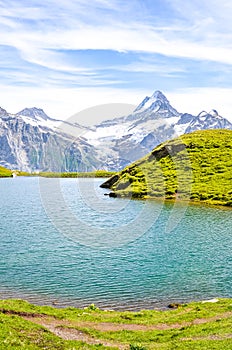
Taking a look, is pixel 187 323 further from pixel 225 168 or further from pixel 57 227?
pixel 225 168

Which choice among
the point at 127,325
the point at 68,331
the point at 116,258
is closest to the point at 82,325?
the point at 68,331


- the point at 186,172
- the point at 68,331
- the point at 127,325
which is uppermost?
the point at 186,172

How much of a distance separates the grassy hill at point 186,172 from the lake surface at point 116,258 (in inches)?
1441

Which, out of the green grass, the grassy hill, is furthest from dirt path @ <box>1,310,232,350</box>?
the grassy hill

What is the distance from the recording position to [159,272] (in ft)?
170

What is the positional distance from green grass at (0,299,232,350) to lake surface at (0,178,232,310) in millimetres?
4420

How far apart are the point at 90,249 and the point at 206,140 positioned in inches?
5231

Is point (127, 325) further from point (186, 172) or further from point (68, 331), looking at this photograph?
point (186, 172)

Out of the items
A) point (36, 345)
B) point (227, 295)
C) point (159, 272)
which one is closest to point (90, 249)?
point (159, 272)

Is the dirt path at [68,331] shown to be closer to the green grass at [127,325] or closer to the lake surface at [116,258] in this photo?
the green grass at [127,325]

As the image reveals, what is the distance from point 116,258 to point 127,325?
81.5 feet

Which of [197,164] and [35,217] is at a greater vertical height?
[197,164]

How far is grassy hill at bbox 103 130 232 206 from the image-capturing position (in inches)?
5468

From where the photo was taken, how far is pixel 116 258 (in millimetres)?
58812
